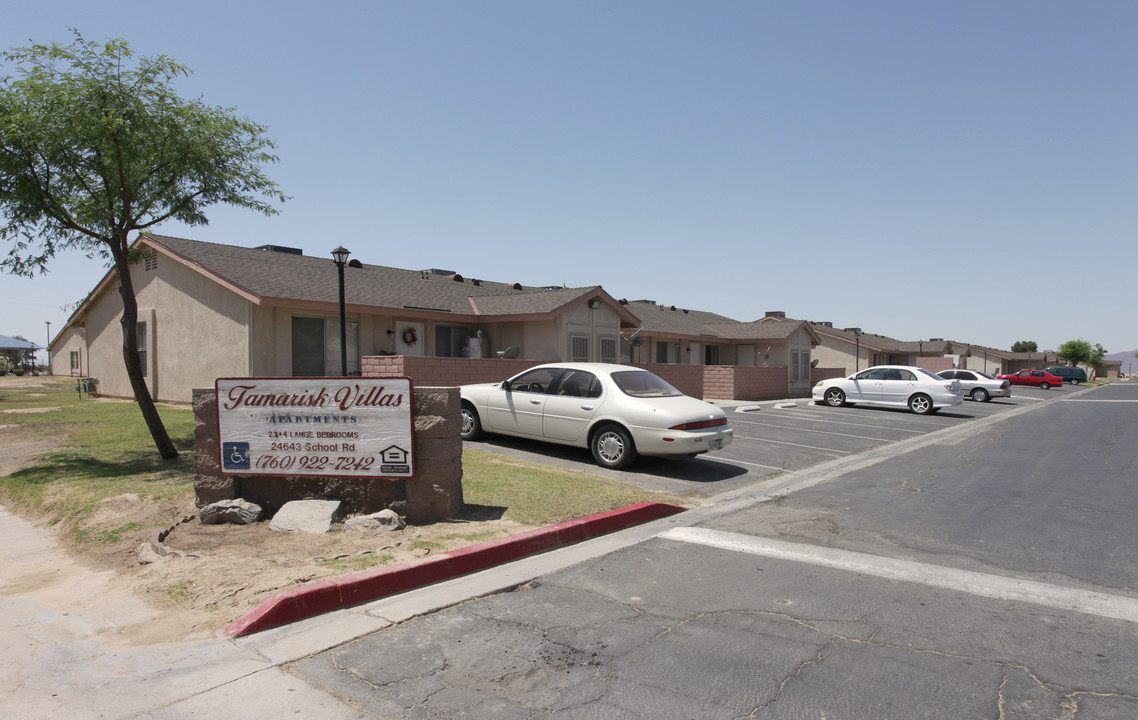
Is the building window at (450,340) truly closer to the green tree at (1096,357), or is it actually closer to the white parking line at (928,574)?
the white parking line at (928,574)

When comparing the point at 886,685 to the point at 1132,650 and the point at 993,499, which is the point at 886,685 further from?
the point at 993,499

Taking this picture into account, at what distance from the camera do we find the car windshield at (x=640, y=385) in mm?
11016

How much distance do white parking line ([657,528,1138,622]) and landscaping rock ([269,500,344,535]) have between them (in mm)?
3274

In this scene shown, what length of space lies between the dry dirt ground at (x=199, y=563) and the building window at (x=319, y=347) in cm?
1039

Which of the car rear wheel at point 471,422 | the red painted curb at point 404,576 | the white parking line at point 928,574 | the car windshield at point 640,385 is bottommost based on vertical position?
the white parking line at point 928,574

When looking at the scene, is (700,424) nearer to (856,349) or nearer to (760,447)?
(760,447)

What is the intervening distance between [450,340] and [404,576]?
53.2 feet

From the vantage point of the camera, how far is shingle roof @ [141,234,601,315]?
1720cm

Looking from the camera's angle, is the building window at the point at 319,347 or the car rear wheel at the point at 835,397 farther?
the car rear wheel at the point at 835,397

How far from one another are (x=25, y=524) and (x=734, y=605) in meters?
7.63

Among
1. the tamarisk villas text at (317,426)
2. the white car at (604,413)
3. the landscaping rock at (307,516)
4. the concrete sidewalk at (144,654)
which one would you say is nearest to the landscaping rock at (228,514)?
the landscaping rock at (307,516)

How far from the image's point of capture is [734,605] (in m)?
5.07

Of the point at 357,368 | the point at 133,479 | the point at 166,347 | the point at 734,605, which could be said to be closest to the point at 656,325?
the point at 357,368

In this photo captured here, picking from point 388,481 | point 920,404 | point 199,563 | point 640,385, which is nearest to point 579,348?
point 640,385
